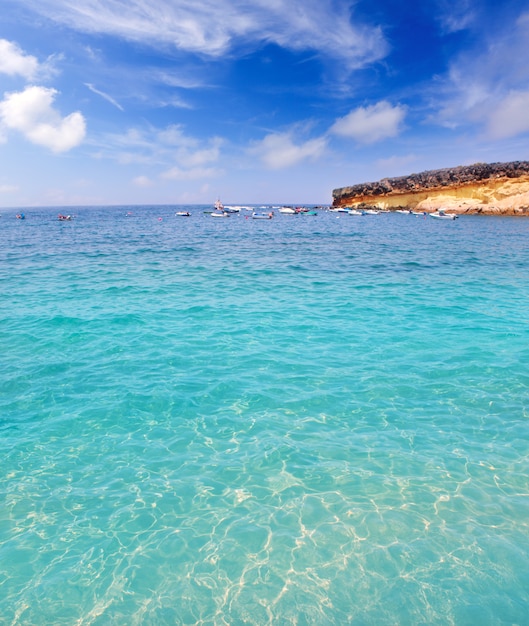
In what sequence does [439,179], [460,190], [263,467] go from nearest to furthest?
[263,467] → [460,190] → [439,179]

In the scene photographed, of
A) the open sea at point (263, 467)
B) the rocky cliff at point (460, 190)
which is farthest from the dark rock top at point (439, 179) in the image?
the open sea at point (263, 467)

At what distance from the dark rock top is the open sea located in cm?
10610

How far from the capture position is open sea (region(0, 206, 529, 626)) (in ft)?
18.9

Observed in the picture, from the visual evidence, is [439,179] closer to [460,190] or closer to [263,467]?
[460,190]

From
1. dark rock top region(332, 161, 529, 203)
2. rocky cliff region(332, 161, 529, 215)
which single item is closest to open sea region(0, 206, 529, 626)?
rocky cliff region(332, 161, 529, 215)

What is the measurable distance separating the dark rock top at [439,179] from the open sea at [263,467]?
348 ft

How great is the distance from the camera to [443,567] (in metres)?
6.09

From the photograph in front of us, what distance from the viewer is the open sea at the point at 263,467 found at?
5770mm

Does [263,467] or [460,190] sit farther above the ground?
[460,190]

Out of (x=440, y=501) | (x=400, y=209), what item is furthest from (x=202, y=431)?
(x=400, y=209)

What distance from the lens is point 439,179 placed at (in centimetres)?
12075

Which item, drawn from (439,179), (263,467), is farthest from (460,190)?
(263,467)

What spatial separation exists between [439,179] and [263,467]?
133108 mm

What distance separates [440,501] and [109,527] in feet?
20.0
